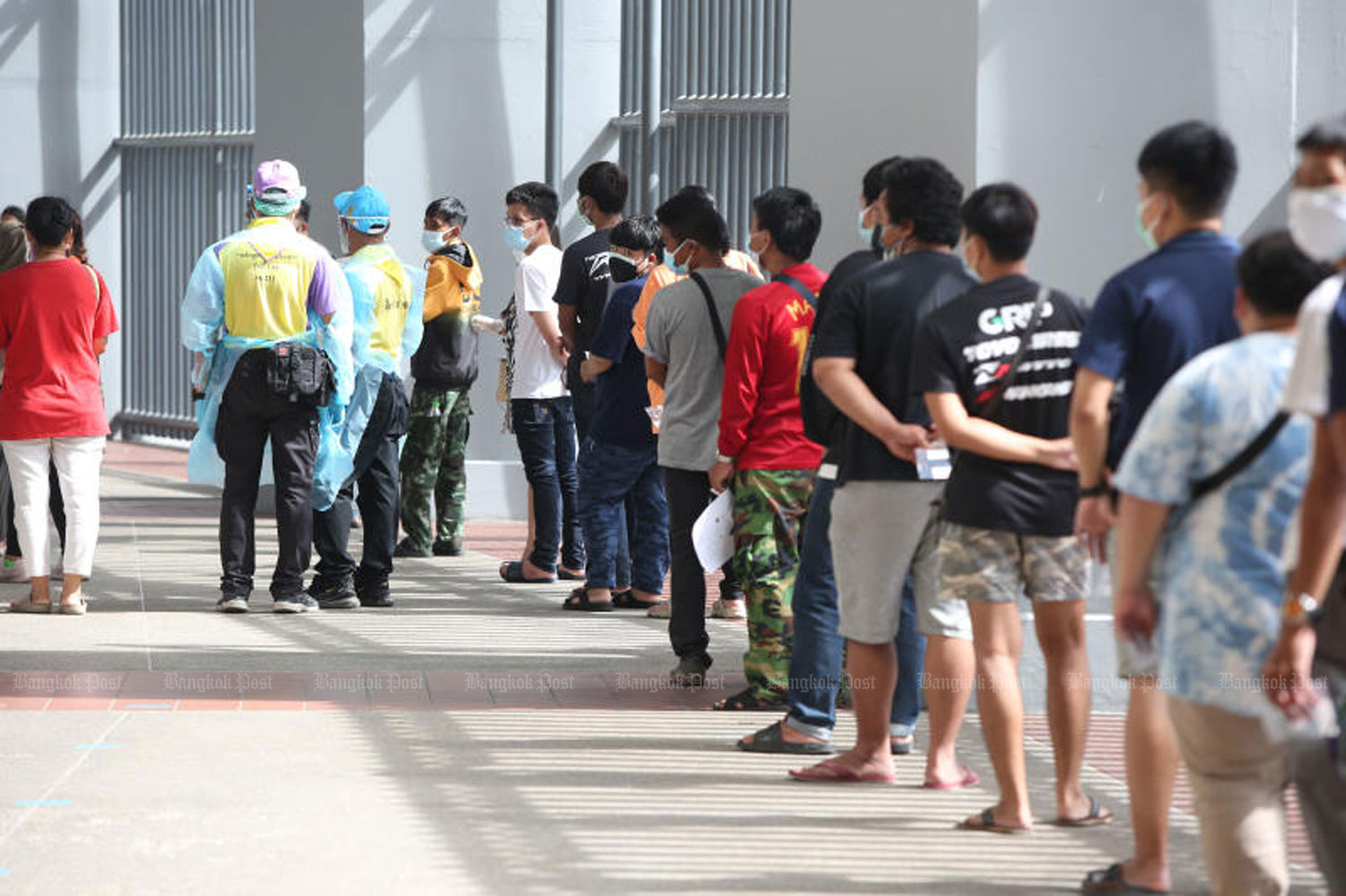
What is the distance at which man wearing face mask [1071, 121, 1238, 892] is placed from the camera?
188 inches

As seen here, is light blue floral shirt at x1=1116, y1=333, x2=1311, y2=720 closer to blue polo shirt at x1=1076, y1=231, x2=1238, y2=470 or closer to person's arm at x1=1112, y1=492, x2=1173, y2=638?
person's arm at x1=1112, y1=492, x2=1173, y2=638

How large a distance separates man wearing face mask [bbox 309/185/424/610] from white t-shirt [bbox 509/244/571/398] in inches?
28.8

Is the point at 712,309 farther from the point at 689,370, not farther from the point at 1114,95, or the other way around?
the point at 1114,95

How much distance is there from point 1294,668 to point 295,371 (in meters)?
6.23

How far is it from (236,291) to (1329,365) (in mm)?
6533

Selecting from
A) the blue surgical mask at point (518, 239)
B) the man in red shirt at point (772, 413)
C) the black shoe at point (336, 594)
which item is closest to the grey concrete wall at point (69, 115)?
the blue surgical mask at point (518, 239)

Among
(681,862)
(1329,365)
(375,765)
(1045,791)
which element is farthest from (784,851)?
(1329,365)

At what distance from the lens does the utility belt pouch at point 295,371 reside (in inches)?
367

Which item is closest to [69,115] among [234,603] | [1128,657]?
[234,603]

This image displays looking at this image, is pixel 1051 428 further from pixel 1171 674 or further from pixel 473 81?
pixel 473 81

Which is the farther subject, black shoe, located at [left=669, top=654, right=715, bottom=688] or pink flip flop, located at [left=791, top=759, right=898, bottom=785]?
black shoe, located at [left=669, top=654, right=715, bottom=688]

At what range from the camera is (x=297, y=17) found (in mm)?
14680

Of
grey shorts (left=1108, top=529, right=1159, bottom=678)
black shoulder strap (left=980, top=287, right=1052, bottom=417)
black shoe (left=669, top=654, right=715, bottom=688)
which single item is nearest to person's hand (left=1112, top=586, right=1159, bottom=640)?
grey shorts (left=1108, top=529, right=1159, bottom=678)

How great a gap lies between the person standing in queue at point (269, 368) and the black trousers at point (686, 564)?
2.15 m
